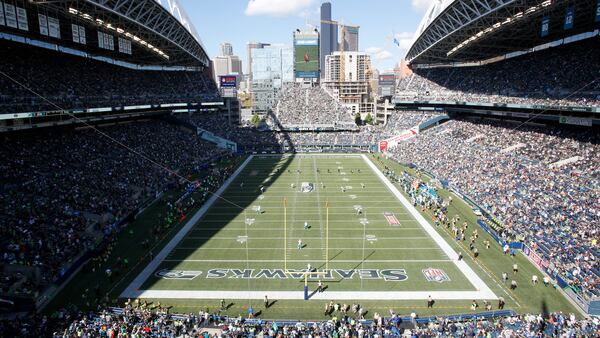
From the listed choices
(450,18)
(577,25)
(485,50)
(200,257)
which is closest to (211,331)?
(200,257)

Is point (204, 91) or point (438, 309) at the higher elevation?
point (204, 91)

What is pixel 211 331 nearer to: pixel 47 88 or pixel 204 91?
pixel 47 88

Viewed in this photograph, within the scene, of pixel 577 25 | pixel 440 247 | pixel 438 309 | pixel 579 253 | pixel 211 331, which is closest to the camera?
pixel 211 331

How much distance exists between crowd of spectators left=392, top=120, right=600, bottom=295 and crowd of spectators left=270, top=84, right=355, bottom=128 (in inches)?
877

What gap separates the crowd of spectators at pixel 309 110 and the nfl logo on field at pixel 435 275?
49.7 meters

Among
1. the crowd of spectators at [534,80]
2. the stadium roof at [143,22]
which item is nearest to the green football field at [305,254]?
the stadium roof at [143,22]

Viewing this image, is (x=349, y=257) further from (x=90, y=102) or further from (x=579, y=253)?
(x=90, y=102)

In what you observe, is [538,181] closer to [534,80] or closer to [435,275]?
[435,275]

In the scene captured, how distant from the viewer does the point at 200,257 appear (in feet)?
75.7

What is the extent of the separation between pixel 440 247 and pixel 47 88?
32.8m

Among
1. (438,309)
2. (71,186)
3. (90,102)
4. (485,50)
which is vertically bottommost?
(438,309)

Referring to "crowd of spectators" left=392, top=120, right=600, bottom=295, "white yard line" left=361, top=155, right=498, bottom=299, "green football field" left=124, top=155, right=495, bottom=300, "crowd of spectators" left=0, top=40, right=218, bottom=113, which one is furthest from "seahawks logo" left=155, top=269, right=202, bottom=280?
"crowd of spectators" left=392, top=120, right=600, bottom=295

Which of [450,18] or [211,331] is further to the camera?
[450,18]

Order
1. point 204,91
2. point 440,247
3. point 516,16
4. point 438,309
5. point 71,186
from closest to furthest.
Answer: point 438,309, point 440,247, point 71,186, point 516,16, point 204,91
